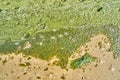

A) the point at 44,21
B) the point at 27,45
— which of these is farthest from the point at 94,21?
the point at 27,45

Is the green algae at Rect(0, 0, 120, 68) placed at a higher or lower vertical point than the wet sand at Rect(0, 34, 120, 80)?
higher

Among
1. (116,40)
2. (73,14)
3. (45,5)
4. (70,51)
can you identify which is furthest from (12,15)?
(116,40)

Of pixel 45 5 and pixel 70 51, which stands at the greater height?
pixel 45 5

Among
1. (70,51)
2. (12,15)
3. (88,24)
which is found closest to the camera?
(70,51)

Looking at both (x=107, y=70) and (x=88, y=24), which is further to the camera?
(x=88, y=24)

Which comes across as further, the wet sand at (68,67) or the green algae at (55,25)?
the green algae at (55,25)

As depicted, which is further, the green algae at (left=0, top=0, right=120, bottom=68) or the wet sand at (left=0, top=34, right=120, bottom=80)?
the green algae at (left=0, top=0, right=120, bottom=68)

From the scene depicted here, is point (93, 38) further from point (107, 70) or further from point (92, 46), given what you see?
point (107, 70)

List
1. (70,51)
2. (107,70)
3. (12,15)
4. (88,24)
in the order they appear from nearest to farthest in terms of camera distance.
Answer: (107,70) < (70,51) < (88,24) < (12,15)
